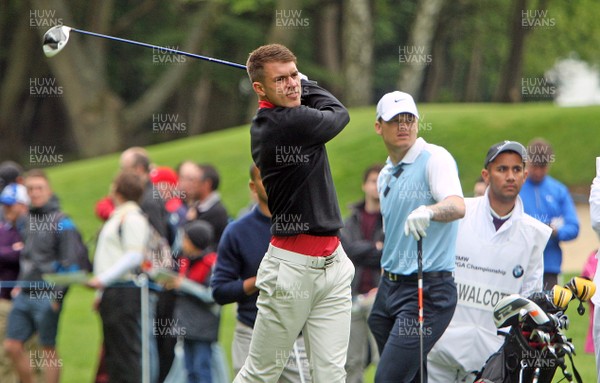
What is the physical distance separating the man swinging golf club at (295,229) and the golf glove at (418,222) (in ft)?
1.69

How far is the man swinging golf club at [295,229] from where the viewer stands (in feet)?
20.7

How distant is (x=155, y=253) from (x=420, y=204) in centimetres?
319

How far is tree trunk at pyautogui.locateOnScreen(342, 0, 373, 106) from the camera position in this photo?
29.3m

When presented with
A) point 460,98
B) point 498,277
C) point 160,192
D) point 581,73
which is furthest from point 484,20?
point 498,277

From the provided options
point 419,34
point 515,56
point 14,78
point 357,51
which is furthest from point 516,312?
point 14,78

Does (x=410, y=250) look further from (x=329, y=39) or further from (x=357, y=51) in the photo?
(x=329, y=39)

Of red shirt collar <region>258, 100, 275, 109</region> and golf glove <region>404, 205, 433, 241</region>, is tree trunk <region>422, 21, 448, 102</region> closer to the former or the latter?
golf glove <region>404, 205, 433, 241</region>

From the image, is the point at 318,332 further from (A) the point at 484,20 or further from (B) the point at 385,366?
(A) the point at 484,20

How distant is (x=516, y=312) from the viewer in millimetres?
6828

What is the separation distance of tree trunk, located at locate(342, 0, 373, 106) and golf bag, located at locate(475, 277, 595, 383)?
2279cm

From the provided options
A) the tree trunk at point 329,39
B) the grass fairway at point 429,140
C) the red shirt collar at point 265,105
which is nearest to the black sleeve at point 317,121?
the red shirt collar at point 265,105

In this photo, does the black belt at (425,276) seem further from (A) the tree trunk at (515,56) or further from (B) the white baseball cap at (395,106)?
(A) the tree trunk at (515,56)

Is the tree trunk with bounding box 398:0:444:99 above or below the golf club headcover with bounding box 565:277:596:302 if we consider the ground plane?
above

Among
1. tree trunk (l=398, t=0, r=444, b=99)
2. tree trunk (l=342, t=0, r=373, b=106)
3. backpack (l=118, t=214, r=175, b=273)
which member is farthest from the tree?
backpack (l=118, t=214, r=175, b=273)
